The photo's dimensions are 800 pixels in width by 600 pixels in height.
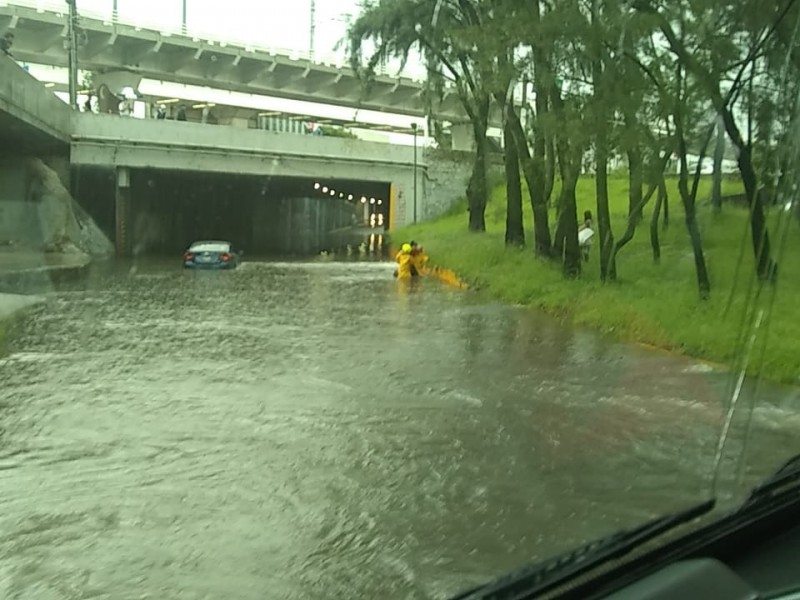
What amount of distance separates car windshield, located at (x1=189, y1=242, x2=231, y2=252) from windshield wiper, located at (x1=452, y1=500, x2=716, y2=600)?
24.1m

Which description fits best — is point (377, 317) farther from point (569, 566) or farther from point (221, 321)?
point (569, 566)

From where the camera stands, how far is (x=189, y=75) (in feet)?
74.9

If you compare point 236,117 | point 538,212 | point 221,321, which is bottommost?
point 221,321


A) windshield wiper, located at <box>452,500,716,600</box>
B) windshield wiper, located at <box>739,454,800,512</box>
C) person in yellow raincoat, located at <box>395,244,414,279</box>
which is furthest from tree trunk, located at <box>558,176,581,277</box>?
windshield wiper, located at <box>452,500,716,600</box>

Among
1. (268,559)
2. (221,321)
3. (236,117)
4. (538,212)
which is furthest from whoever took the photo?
(236,117)

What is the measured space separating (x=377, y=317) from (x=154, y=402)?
752cm

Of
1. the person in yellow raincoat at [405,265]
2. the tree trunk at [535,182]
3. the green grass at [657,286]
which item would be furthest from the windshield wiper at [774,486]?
the person in yellow raincoat at [405,265]

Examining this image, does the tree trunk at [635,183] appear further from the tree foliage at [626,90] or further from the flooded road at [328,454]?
the flooded road at [328,454]

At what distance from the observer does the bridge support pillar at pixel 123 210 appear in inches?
1059

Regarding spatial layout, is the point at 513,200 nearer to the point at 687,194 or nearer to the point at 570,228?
the point at 570,228

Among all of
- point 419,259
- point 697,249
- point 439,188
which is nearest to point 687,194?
point 697,249

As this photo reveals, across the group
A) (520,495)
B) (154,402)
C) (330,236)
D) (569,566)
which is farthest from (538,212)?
(569,566)

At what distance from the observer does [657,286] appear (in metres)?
15.6

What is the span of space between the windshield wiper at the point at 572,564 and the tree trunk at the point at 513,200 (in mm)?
21653
